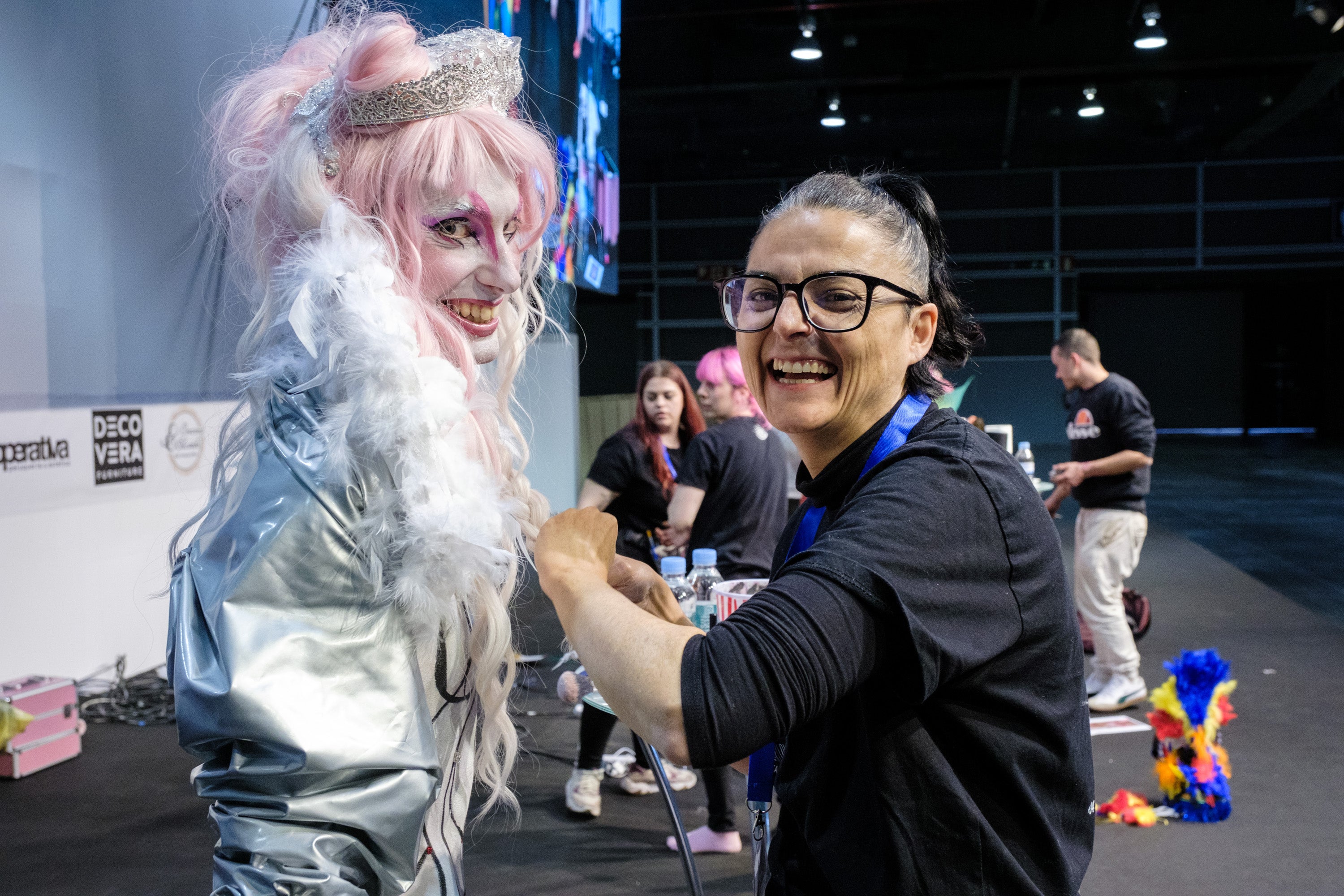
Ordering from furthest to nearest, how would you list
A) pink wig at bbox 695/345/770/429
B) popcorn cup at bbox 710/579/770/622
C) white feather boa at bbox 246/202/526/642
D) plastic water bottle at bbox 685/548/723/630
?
pink wig at bbox 695/345/770/429
plastic water bottle at bbox 685/548/723/630
popcorn cup at bbox 710/579/770/622
white feather boa at bbox 246/202/526/642

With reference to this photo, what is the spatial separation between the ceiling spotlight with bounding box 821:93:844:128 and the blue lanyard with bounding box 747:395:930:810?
12.8 m

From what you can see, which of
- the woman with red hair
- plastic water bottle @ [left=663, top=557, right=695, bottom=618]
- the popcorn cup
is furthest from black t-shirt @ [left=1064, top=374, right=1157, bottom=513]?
the popcorn cup

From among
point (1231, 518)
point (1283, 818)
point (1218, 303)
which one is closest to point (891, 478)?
point (1283, 818)

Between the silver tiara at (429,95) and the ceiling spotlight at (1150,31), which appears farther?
the ceiling spotlight at (1150,31)

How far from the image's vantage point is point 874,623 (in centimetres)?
89

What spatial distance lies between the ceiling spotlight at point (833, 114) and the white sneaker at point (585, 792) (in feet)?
36.7

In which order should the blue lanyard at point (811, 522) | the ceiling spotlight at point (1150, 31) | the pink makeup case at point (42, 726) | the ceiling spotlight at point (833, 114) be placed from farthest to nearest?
1. the ceiling spotlight at point (833, 114)
2. the ceiling spotlight at point (1150, 31)
3. the pink makeup case at point (42, 726)
4. the blue lanyard at point (811, 522)

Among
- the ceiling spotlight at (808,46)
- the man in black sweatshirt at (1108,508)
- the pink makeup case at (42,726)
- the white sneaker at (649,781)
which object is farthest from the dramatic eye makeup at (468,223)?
the ceiling spotlight at (808,46)

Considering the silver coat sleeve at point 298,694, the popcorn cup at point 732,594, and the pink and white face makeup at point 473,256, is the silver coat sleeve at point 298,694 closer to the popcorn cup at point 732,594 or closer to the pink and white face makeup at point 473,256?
the pink and white face makeup at point 473,256

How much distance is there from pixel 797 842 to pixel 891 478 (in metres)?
0.46

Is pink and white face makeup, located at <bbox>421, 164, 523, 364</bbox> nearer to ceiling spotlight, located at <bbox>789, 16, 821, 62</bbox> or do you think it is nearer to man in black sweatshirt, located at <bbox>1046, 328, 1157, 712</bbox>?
man in black sweatshirt, located at <bbox>1046, 328, 1157, 712</bbox>

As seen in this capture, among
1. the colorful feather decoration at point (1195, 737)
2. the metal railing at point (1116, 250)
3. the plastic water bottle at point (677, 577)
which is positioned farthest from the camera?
the metal railing at point (1116, 250)

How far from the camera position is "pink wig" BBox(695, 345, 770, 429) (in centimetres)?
412

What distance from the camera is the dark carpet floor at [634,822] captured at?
3.16m
